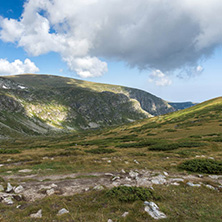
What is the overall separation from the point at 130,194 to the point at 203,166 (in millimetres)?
9928

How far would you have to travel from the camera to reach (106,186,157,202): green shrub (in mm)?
8141

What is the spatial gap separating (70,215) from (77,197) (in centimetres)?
233

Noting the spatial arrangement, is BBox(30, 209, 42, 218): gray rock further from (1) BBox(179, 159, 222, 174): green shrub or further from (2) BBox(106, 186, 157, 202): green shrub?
(1) BBox(179, 159, 222, 174): green shrub

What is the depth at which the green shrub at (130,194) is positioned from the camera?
8141mm

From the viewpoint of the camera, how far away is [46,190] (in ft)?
34.2

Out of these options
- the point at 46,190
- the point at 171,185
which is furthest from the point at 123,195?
the point at 46,190

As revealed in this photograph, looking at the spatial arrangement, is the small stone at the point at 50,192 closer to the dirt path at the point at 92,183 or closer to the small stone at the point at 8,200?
the dirt path at the point at 92,183

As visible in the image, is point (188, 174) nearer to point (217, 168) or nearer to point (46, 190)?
point (217, 168)

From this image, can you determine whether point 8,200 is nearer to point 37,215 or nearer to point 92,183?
point 37,215

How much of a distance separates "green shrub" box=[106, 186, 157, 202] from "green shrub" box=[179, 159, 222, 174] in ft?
26.5

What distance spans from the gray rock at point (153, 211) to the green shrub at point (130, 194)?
27.6 inches

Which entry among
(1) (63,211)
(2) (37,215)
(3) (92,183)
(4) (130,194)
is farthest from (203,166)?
(2) (37,215)

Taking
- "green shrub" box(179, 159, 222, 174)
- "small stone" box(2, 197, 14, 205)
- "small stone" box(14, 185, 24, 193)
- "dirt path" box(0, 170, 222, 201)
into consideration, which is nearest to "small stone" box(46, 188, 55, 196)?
"dirt path" box(0, 170, 222, 201)

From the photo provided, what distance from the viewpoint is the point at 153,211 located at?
690 centimetres
